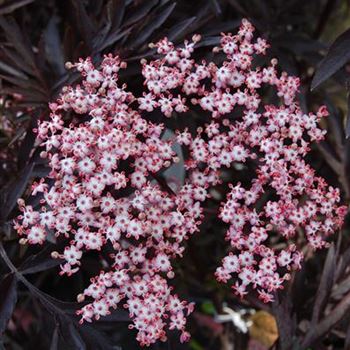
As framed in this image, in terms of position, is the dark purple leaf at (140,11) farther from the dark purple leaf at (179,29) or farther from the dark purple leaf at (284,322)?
the dark purple leaf at (284,322)

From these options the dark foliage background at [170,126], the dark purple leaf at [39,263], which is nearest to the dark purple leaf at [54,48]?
the dark foliage background at [170,126]

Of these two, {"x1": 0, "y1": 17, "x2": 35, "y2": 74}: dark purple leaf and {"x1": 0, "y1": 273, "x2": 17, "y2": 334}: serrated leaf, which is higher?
{"x1": 0, "y1": 17, "x2": 35, "y2": 74}: dark purple leaf

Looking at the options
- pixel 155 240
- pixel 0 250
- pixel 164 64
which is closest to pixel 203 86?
pixel 164 64

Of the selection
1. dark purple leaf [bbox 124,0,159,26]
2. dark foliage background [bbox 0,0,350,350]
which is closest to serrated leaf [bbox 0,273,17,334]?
dark foliage background [bbox 0,0,350,350]

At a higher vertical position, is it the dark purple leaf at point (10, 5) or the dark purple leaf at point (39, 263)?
the dark purple leaf at point (10, 5)

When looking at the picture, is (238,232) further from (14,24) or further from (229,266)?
(14,24)

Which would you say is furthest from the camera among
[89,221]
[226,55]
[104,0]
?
[104,0]

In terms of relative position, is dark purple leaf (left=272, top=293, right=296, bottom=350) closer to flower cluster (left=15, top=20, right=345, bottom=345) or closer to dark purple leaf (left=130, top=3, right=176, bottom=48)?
flower cluster (left=15, top=20, right=345, bottom=345)

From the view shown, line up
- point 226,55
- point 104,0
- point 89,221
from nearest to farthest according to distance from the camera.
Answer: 1. point 89,221
2. point 226,55
3. point 104,0
